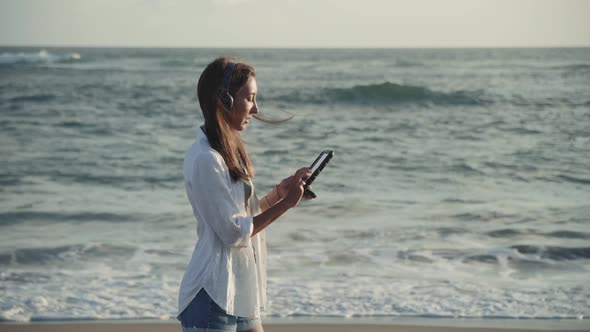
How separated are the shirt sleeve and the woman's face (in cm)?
17

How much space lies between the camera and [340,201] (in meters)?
10.9

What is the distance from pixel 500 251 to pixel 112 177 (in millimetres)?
6623

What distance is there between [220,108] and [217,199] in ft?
0.96

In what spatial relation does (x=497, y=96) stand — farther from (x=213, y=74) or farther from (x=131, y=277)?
(x=213, y=74)

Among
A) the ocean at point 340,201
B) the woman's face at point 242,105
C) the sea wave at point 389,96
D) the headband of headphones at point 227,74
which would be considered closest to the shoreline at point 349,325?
the ocean at point 340,201

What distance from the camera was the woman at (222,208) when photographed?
2.51 m

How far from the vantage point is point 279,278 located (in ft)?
23.5

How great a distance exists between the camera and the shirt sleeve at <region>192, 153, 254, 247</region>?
2.49 m

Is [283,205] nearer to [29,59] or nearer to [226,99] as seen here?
[226,99]

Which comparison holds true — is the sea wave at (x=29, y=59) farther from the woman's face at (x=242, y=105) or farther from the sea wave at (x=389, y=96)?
the woman's face at (x=242, y=105)

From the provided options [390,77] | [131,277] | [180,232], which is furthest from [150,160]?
[390,77]

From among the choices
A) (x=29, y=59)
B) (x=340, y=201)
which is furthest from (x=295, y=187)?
(x=29, y=59)

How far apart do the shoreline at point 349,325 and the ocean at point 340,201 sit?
0.47 feet

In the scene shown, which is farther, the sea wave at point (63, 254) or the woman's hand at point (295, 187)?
the sea wave at point (63, 254)
